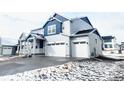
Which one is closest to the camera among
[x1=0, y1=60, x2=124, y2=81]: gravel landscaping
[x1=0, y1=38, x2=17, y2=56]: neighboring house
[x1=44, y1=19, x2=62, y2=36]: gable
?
[x1=0, y1=60, x2=124, y2=81]: gravel landscaping

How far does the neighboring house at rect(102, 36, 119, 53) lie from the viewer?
5.31 m

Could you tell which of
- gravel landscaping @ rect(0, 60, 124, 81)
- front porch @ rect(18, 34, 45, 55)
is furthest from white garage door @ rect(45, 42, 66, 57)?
gravel landscaping @ rect(0, 60, 124, 81)

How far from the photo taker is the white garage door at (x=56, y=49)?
8.77 m

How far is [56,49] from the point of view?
916 cm

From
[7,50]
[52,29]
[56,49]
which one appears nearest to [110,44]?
[56,49]

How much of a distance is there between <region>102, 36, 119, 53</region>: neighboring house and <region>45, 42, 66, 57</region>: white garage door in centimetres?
328

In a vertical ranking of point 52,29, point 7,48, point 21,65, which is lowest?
point 21,65

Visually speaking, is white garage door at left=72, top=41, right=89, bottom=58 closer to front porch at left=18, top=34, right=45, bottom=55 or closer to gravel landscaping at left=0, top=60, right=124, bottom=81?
front porch at left=18, top=34, right=45, bottom=55

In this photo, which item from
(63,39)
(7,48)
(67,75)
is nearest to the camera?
(67,75)

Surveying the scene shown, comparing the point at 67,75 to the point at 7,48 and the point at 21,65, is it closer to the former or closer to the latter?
the point at 21,65

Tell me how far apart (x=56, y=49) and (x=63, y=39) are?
34.1 inches
